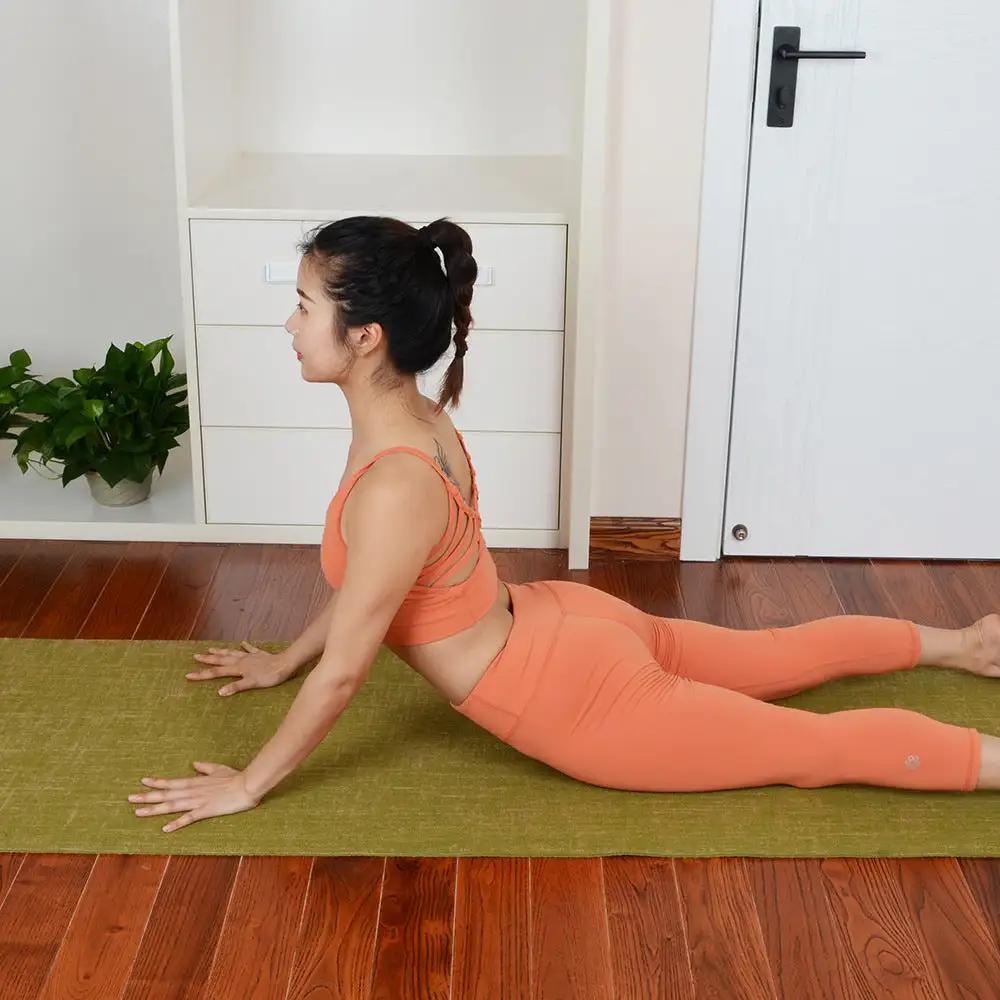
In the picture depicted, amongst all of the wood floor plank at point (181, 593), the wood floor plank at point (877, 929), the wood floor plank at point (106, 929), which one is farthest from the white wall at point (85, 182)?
the wood floor plank at point (877, 929)

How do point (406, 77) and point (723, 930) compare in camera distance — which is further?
point (406, 77)

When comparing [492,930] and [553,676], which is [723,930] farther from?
[553,676]

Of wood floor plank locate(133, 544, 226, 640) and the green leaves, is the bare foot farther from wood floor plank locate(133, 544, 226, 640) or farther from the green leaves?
the green leaves

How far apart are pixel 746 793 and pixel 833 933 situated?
0.29 m

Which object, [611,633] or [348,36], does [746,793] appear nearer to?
[611,633]

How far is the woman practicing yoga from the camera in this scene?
5.99 ft

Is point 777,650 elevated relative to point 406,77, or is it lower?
lower

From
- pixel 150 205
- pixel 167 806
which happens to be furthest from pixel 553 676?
pixel 150 205

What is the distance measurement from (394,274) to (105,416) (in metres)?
1.31

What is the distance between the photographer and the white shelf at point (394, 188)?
274 cm

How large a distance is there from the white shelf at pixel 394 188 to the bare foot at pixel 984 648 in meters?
1.05

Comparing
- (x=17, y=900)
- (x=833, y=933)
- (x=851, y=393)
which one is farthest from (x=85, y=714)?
(x=851, y=393)

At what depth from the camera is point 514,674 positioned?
2.00m

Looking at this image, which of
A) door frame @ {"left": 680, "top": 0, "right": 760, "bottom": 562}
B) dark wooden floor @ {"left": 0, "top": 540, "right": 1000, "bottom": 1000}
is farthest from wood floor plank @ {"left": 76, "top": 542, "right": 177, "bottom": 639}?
door frame @ {"left": 680, "top": 0, "right": 760, "bottom": 562}
